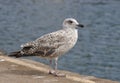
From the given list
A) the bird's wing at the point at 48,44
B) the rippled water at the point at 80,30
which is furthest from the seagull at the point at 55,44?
the rippled water at the point at 80,30

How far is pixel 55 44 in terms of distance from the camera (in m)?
10.5

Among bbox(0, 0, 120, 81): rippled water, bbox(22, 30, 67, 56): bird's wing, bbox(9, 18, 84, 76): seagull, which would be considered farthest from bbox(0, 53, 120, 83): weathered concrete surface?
bbox(0, 0, 120, 81): rippled water

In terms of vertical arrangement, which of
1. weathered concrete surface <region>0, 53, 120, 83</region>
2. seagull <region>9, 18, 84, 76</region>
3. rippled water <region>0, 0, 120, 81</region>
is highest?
rippled water <region>0, 0, 120, 81</region>

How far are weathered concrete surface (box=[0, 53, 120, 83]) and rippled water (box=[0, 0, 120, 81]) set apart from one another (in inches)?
260

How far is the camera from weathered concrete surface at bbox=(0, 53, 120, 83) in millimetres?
10008

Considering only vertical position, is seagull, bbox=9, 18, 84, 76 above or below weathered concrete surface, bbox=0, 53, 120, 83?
above

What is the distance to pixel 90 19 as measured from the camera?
3155 cm

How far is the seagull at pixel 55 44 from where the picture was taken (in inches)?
412

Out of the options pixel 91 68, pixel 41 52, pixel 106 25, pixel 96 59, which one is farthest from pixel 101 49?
pixel 41 52

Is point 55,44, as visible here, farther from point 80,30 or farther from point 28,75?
point 80,30

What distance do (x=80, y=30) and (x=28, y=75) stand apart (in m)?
17.0

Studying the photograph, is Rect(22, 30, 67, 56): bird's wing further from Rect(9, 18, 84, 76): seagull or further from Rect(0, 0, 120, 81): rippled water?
Rect(0, 0, 120, 81): rippled water

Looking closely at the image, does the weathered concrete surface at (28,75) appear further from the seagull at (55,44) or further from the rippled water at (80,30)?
the rippled water at (80,30)

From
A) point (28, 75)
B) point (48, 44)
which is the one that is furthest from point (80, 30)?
point (28, 75)
